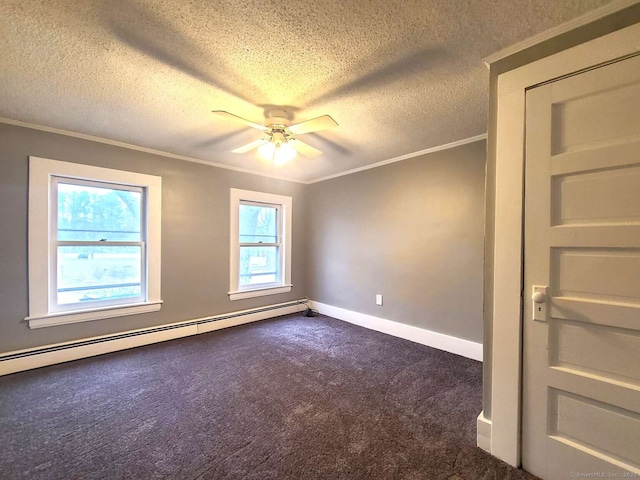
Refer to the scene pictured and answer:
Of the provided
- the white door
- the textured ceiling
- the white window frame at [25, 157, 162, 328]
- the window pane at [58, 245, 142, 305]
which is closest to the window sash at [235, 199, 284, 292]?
the window pane at [58, 245, 142, 305]

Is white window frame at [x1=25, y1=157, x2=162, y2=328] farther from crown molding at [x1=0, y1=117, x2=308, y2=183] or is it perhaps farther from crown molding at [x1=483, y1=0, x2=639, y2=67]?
crown molding at [x1=483, y1=0, x2=639, y2=67]

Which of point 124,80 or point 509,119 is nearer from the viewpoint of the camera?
point 509,119

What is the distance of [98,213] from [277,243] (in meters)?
2.30

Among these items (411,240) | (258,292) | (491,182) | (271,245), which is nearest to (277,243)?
(271,245)

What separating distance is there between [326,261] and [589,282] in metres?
3.33

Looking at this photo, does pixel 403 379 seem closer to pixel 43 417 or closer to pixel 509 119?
pixel 509 119

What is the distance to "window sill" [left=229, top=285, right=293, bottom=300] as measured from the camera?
385cm

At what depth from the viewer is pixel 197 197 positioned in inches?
139

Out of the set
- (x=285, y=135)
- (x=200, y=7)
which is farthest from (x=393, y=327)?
(x=200, y=7)

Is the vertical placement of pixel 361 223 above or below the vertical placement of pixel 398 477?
above

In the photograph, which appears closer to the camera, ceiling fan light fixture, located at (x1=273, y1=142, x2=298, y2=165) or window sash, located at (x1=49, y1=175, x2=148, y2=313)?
ceiling fan light fixture, located at (x1=273, y1=142, x2=298, y2=165)

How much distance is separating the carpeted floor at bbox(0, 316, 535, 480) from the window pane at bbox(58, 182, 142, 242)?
1.30m

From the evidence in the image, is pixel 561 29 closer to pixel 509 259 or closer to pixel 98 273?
pixel 509 259

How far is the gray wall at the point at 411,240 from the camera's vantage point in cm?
283
